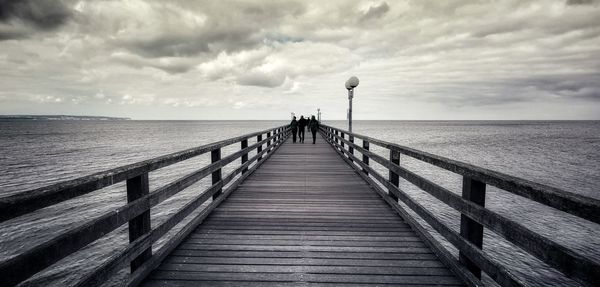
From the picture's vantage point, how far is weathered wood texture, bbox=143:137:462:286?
315cm

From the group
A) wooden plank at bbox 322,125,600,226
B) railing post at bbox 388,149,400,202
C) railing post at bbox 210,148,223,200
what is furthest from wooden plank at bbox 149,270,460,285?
railing post at bbox 210,148,223,200

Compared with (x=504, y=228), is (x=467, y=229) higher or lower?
lower

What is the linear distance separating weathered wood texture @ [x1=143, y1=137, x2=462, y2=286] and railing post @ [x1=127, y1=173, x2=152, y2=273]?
0.23 metres

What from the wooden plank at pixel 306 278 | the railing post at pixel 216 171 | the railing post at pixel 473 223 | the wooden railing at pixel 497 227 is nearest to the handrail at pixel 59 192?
the wooden plank at pixel 306 278

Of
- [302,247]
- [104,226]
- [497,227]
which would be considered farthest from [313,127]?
[104,226]

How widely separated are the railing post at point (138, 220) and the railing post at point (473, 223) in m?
3.04

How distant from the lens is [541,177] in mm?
22250

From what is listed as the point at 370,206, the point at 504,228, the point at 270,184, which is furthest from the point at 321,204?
the point at 504,228

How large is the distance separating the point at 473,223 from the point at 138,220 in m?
3.20

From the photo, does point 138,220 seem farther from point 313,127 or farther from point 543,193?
point 313,127

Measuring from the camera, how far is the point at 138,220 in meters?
3.04

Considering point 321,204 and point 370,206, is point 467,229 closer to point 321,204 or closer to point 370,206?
point 370,206

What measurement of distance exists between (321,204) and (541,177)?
23.6m

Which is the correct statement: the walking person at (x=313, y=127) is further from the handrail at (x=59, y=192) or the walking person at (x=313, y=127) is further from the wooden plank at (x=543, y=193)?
the handrail at (x=59, y=192)
